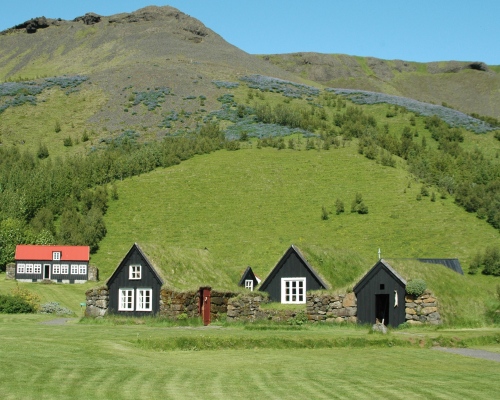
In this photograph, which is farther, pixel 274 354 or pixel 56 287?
pixel 56 287

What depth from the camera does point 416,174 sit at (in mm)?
113125

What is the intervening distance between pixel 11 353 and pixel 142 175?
95775 millimetres


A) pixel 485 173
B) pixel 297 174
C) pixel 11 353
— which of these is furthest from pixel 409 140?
pixel 11 353

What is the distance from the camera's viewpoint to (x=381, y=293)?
38.6m

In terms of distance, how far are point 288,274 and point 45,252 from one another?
5476 centimetres

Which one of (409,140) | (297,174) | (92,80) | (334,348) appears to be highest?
(92,80)

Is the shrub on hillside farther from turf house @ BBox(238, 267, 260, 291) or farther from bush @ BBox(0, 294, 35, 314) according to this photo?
bush @ BBox(0, 294, 35, 314)

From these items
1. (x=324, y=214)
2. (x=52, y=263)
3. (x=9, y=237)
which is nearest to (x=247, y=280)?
(x=324, y=214)

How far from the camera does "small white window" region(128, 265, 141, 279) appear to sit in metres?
47.1

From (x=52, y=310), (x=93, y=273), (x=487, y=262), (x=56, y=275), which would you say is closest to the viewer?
(x=52, y=310)

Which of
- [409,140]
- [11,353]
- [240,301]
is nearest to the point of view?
[11,353]

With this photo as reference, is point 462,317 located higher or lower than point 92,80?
lower

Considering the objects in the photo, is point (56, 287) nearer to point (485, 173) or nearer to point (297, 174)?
point (297, 174)

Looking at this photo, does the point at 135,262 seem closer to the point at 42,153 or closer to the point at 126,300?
the point at 126,300
